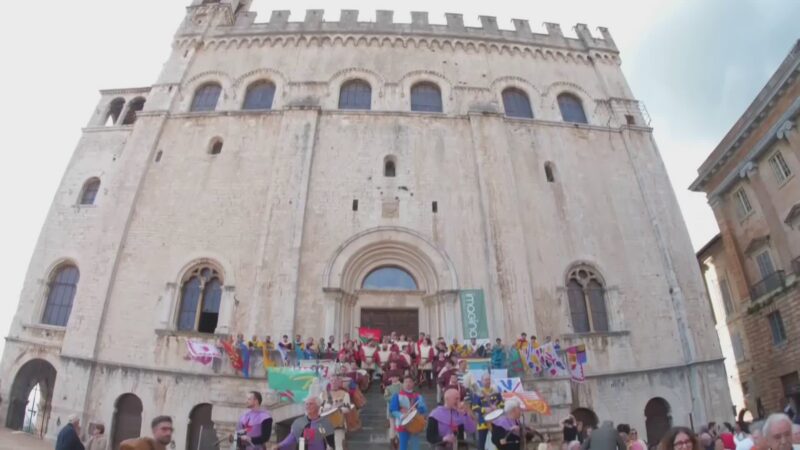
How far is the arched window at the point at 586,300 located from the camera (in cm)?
1691

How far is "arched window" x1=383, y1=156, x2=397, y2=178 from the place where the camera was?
62.4 feet

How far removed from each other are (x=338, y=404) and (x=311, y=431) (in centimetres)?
295

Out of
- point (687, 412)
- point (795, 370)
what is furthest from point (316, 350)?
point (795, 370)

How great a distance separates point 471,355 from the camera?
1396cm

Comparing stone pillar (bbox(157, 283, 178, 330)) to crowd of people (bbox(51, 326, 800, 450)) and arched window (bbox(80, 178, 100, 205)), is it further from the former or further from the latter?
arched window (bbox(80, 178, 100, 205))

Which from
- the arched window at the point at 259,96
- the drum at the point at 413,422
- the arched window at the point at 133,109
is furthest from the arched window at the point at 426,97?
the drum at the point at 413,422

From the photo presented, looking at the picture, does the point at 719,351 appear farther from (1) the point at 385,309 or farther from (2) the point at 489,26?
(2) the point at 489,26

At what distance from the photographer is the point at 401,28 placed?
23391 mm

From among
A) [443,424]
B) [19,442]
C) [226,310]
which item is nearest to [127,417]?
[19,442]

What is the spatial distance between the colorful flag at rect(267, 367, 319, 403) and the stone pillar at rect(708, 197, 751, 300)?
67.1 ft

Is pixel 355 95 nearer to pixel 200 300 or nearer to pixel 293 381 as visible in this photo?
pixel 200 300

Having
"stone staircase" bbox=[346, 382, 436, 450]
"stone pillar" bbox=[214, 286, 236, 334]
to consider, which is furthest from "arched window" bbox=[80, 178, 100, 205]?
"stone staircase" bbox=[346, 382, 436, 450]

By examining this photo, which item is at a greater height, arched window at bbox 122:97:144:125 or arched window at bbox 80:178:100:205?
arched window at bbox 122:97:144:125

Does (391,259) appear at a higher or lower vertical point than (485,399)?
higher
